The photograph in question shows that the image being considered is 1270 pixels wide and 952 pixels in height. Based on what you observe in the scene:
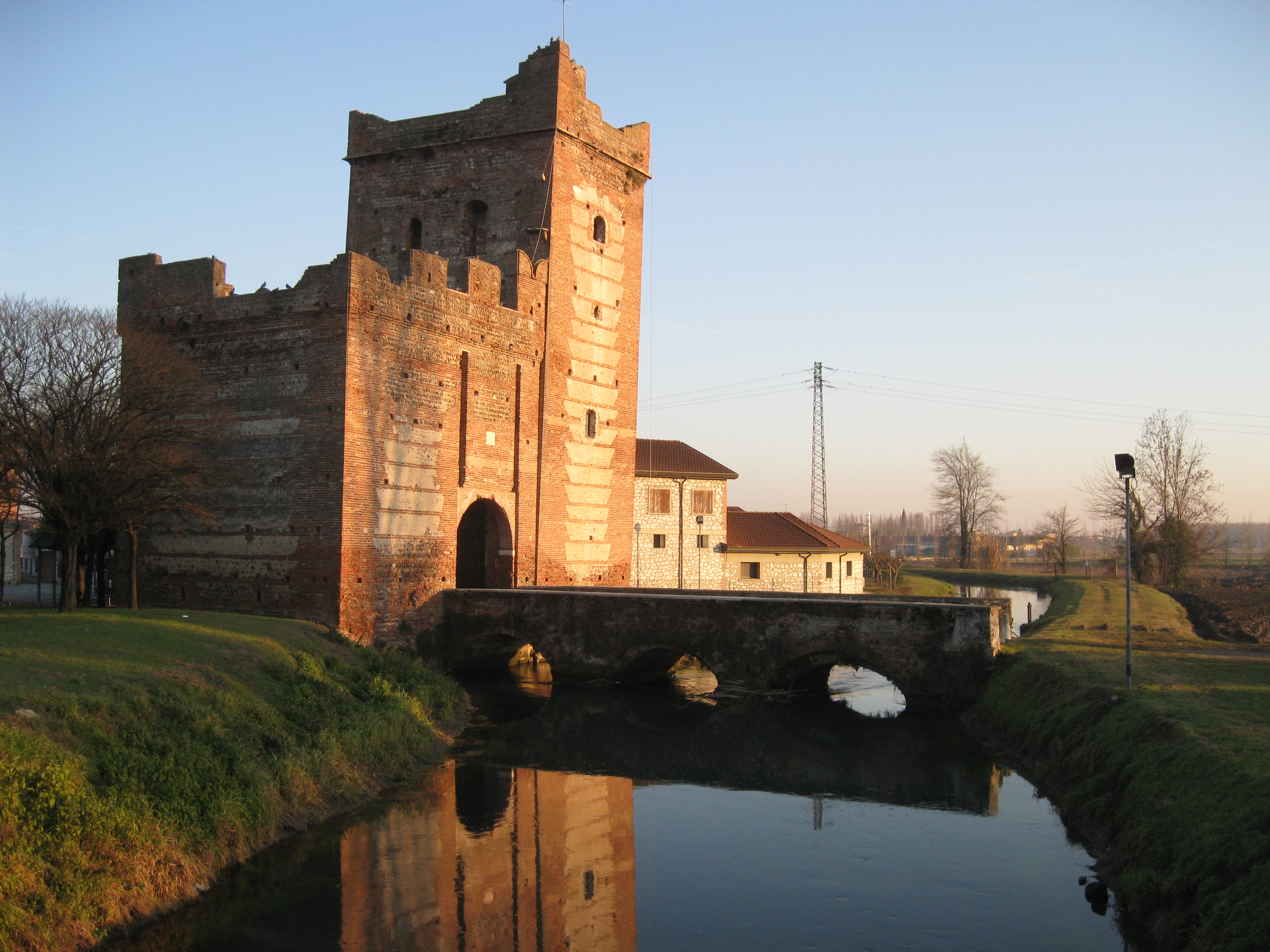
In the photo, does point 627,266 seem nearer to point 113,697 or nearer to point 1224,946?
point 113,697

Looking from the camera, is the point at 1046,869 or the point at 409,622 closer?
the point at 1046,869

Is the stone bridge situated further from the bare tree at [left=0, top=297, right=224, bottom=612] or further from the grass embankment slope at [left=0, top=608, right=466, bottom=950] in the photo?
the bare tree at [left=0, top=297, right=224, bottom=612]

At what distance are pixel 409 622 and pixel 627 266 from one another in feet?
42.5

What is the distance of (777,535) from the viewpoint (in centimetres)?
4091

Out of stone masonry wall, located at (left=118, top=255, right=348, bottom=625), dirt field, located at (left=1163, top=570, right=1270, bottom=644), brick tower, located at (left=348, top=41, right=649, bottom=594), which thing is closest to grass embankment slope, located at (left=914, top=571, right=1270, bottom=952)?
dirt field, located at (left=1163, top=570, right=1270, bottom=644)

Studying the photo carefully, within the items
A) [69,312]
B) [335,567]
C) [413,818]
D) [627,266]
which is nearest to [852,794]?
[413,818]

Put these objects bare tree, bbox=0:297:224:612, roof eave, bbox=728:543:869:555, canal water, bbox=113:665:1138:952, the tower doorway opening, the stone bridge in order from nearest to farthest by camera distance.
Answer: canal water, bbox=113:665:1138:952 → bare tree, bbox=0:297:224:612 → the stone bridge → the tower doorway opening → roof eave, bbox=728:543:869:555

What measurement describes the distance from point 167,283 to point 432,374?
245 inches

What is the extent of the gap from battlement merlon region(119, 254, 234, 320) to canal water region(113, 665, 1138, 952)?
38.8ft

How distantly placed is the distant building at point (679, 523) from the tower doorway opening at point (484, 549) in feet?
37.2

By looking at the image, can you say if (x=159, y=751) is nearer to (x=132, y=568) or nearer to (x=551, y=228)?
(x=132, y=568)

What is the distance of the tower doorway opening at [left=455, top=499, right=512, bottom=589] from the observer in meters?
26.1

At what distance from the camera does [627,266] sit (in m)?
30.1

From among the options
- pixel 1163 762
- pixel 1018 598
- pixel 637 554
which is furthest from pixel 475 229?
pixel 1018 598
